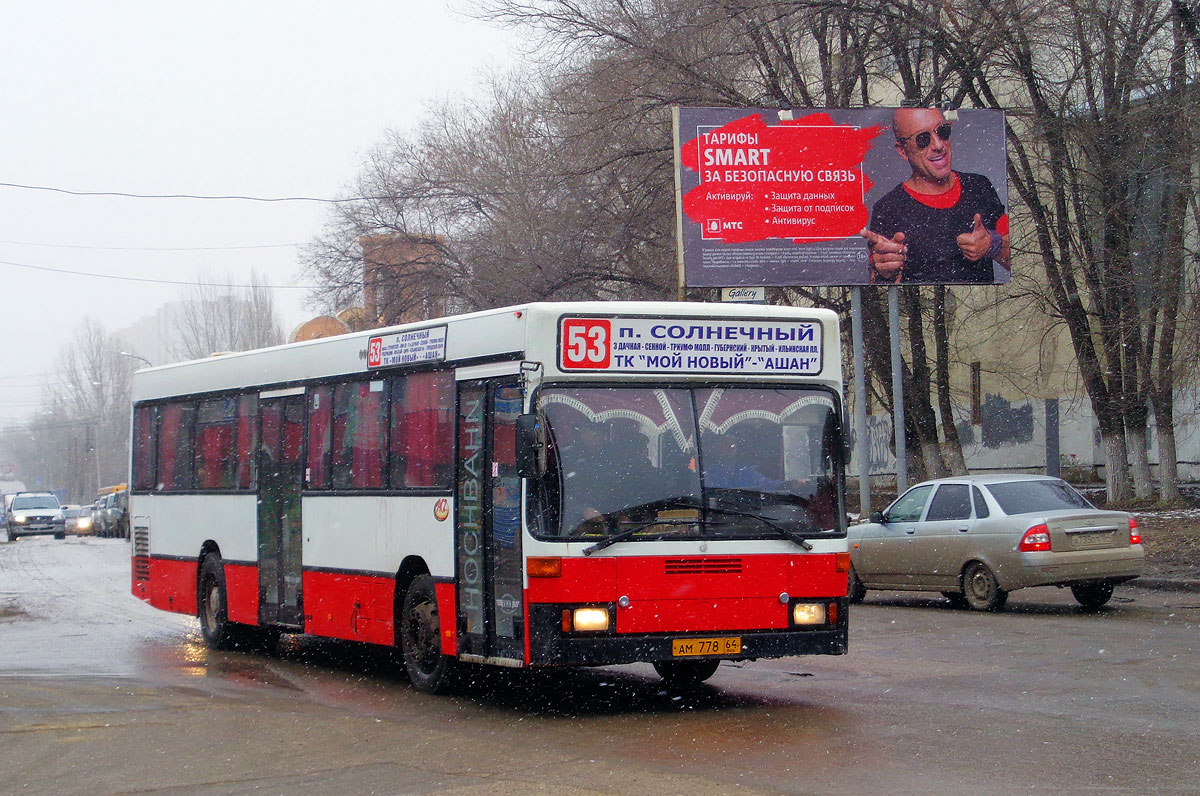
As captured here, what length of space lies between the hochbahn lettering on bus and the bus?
0.04 ft

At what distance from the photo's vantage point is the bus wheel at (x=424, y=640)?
418 inches

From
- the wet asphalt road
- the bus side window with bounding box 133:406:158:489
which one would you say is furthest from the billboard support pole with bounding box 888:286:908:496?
the bus side window with bounding box 133:406:158:489

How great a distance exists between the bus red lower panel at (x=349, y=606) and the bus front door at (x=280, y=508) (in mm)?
346

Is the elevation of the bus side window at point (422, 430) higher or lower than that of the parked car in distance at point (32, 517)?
higher

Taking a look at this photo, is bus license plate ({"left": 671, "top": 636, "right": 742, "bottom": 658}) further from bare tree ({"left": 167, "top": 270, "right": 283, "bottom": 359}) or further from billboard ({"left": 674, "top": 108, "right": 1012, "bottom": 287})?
bare tree ({"left": 167, "top": 270, "right": 283, "bottom": 359})

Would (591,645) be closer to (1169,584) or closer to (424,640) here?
(424,640)

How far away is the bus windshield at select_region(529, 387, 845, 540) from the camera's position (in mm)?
9281

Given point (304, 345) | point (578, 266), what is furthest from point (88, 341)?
point (304, 345)

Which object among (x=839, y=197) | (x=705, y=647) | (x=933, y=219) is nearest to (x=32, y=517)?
(x=839, y=197)

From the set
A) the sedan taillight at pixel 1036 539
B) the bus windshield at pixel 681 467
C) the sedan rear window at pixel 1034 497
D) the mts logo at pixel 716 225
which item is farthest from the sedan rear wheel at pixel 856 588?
the bus windshield at pixel 681 467

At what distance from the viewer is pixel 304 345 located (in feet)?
42.9

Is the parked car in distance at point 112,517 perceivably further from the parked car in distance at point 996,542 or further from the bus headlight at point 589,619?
the bus headlight at point 589,619

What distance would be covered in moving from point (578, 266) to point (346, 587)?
20.1m

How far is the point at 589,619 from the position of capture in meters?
9.16
